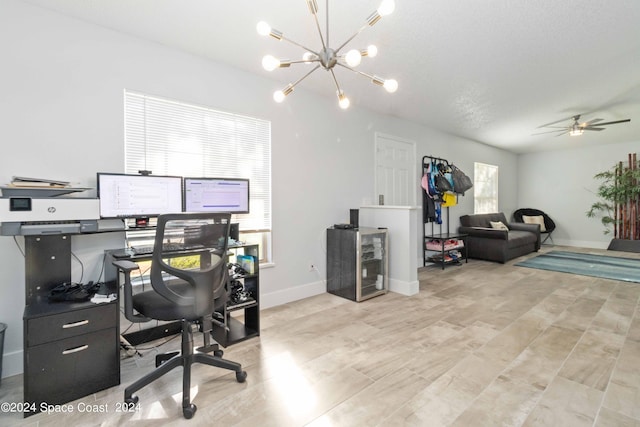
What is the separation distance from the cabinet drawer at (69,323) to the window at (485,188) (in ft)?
22.2

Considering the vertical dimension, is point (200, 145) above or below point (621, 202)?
above

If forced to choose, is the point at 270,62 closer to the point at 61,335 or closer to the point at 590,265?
the point at 61,335

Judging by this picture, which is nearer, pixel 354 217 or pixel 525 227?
pixel 354 217

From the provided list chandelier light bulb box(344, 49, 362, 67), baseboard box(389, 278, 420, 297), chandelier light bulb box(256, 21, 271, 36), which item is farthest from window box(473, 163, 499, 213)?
chandelier light bulb box(256, 21, 271, 36)

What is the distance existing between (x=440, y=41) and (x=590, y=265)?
5128 millimetres

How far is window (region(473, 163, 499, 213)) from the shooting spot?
654cm

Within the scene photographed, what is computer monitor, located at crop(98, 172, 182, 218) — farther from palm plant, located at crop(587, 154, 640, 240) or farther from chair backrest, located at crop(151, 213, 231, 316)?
palm plant, located at crop(587, 154, 640, 240)

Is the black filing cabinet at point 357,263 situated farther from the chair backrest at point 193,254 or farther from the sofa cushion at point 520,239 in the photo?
the sofa cushion at point 520,239

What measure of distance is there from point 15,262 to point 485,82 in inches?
184

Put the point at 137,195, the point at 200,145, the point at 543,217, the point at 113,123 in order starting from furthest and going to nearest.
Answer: the point at 543,217, the point at 200,145, the point at 113,123, the point at 137,195

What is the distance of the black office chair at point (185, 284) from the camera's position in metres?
1.61

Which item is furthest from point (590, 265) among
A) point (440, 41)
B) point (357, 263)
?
point (440, 41)

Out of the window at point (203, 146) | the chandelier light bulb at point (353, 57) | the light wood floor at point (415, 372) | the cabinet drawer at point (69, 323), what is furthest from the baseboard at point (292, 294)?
the chandelier light bulb at point (353, 57)

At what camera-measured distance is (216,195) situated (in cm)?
253
